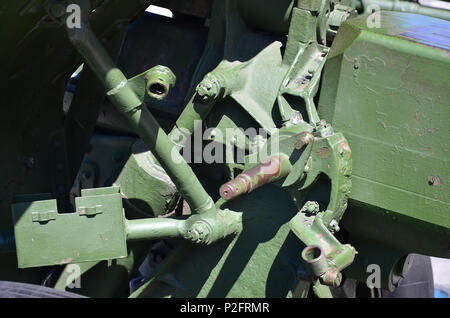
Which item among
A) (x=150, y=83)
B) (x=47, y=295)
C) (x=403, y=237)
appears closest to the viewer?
(x=150, y=83)

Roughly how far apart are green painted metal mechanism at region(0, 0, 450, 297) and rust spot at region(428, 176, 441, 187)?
0.01 metres

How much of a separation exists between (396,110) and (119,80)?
99cm

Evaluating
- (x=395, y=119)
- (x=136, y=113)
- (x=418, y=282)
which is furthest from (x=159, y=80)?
(x=418, y=282)

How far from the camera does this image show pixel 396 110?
2912 millimetres

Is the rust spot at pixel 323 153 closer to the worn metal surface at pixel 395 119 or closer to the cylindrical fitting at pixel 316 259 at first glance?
the worn metal surface at pixel 395 119

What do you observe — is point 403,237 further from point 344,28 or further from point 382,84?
point 344,28

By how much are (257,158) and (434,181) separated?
643mm

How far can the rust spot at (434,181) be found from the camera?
2.88 metres

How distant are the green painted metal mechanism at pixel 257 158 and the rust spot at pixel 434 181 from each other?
0.01 m

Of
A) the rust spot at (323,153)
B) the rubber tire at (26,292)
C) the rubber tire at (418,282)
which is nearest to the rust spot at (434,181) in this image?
the rust spot at (323,153)

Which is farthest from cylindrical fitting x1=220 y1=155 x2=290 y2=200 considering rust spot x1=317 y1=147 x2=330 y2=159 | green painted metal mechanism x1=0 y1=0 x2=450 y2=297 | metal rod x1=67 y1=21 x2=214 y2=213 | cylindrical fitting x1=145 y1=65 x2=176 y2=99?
cylindrical fitting x1=145 y1=65 x2=176 y2=99

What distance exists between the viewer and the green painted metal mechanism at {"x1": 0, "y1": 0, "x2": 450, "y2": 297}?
9.39ft

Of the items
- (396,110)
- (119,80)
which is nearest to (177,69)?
(119,80)

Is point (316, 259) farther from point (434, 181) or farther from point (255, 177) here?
point (434, 181)
